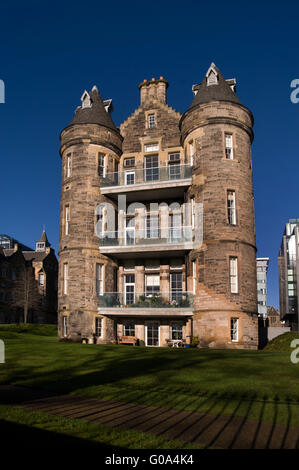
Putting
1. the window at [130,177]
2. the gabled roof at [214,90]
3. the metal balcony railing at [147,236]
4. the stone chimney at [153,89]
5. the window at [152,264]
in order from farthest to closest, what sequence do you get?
1. the stone chimney at [153,89]
2. the window at [130,177]
3. the window at [152,264]
4. the gabled roof at [214,90]
5. the metal balcony railing at [147,236]

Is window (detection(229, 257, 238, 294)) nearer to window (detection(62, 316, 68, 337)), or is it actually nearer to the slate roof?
window (detection(62, 316, 68, 337))

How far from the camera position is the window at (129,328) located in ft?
90.0

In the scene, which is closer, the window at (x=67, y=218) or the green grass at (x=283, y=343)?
the green grass at (x=283, y=343)

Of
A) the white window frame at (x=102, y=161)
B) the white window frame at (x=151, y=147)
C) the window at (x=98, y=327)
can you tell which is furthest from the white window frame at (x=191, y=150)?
the window at (x=98, y=327)

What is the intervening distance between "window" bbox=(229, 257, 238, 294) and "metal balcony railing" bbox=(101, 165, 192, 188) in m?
5.92

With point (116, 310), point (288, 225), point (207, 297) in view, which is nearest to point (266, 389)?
point (207, 297)

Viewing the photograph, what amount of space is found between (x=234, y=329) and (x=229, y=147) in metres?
10.5

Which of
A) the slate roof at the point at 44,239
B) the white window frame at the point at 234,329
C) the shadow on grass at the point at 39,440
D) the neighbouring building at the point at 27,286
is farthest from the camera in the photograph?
the slate roof at the point at 44,239

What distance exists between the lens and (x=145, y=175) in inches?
1131

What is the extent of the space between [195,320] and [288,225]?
30.5 metres

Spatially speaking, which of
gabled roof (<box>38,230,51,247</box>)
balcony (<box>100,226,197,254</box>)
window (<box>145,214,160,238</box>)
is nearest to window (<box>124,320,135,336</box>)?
balcony (<box>100,226,197,254</box>)

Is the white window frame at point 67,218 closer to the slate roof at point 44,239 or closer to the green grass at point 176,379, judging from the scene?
the green grass at point 176,379

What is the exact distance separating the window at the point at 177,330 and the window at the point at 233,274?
15.2 feet
